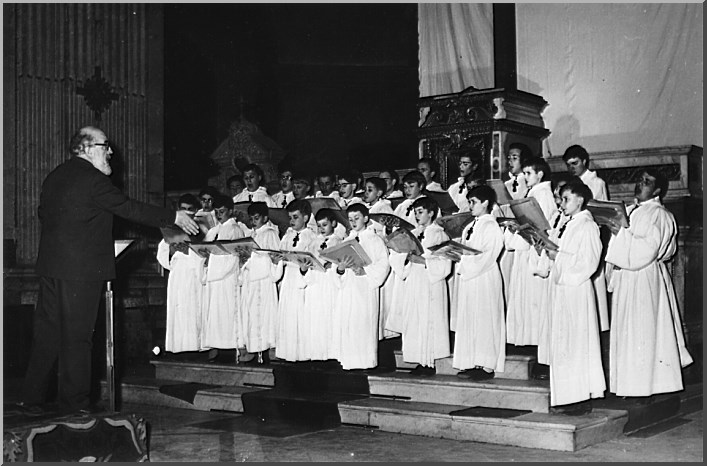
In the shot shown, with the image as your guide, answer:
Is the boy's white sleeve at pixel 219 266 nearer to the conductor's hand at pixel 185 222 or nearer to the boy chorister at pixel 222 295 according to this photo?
the boy chorister at pixel 222 295

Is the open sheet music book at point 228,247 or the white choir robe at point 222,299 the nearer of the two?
the open sheet music book at point 228,247

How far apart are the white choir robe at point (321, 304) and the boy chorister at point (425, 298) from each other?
693 millimetres

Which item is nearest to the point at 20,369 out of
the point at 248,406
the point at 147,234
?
the point at 147,234

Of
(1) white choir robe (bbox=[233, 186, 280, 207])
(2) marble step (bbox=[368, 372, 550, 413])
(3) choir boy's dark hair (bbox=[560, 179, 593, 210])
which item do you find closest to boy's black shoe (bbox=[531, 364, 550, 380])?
(2) marble step (bbox=[368, 372, 550, 413])

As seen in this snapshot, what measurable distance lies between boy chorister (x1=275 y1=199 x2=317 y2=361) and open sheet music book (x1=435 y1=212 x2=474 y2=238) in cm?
134

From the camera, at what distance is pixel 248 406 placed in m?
7.75

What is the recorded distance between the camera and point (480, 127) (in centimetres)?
937

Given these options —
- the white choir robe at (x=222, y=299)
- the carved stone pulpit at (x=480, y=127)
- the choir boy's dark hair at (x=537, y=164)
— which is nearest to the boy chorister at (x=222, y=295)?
the white choir robe at (x=222, y=299)

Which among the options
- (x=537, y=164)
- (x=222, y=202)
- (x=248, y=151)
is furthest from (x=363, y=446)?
(x=248, y=151)

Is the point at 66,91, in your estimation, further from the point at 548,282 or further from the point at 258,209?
the point at 548,282

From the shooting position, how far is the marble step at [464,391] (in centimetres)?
652

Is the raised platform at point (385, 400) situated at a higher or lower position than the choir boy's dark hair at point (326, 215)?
lower

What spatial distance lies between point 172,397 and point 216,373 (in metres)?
0.51

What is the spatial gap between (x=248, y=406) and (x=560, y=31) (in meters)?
6.18
